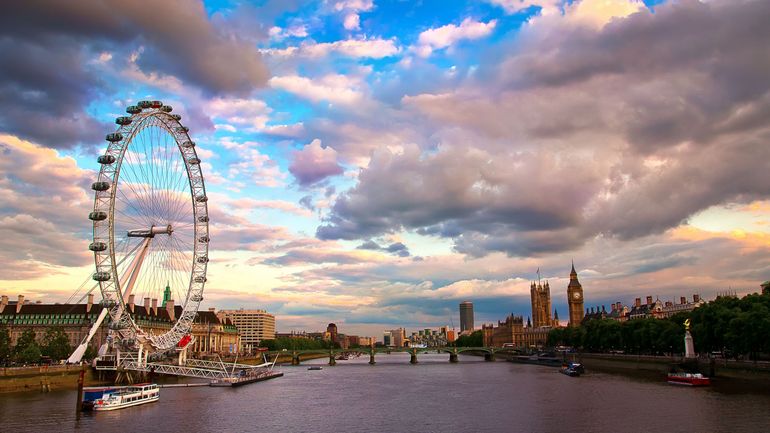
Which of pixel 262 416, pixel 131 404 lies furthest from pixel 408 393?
pixel 131 404

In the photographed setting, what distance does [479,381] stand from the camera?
10681 centimetres

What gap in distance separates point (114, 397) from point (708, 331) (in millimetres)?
86647

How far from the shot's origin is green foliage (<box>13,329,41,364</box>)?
309 feet

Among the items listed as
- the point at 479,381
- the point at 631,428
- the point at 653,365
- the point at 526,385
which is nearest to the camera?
the point at 631,428

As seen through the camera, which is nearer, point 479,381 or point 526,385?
point 526,385

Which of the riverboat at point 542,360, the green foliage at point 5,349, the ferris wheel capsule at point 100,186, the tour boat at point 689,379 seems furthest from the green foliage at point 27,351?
the riverboat at point 542,360

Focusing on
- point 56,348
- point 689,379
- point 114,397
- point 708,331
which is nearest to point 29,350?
point 56,348

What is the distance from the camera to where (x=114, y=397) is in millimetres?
69875

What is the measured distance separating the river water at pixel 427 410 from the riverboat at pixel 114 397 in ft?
5.60

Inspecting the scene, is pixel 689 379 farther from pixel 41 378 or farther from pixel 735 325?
pixel 41 378

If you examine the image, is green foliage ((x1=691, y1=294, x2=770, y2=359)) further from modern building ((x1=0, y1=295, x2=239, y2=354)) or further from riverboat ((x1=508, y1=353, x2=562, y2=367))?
modern building ((x1=0, y1=295, x2=239, y2=354))

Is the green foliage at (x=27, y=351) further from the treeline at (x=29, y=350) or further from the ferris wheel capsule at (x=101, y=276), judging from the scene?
the ferris wheel capsule at (x=101, y=276)

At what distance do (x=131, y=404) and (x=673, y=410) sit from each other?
56460 mm

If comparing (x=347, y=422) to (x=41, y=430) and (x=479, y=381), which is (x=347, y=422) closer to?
(x=41, y=430)
